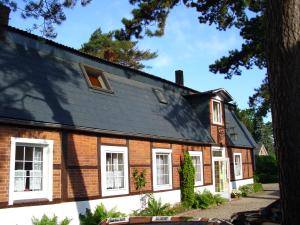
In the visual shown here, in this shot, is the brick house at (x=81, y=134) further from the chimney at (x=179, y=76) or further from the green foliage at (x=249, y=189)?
the chimney at (x=179, y=76)

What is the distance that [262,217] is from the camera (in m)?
8.81

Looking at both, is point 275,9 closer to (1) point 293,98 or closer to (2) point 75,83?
(1) point 293,98

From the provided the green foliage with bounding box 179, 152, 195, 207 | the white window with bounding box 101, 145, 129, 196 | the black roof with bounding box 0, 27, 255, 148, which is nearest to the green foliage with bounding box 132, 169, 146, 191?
the white window with bounding box 101, 145, 129, 196

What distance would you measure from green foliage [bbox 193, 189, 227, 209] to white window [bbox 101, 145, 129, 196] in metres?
4.86

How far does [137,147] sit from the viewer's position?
15352 mm

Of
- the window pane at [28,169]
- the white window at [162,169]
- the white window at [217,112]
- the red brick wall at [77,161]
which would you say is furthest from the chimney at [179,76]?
the window pane at [28,169]

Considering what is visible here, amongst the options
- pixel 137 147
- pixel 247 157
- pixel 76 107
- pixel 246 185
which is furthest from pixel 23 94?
pixel 247 157

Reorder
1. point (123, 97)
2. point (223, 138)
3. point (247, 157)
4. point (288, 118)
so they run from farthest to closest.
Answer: point (247, 157)
point (223, 138)
point (123, 97)
point (288, 118)

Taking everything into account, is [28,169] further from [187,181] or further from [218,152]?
[218,152]

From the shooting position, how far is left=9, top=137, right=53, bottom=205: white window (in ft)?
36.0

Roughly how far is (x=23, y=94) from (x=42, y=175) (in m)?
2.32

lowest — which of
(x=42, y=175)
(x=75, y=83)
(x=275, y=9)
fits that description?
(x=42, y=175)

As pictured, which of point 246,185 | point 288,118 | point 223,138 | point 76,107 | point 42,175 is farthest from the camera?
point 246,185

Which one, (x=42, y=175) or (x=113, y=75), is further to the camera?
(x=113, y=75)
